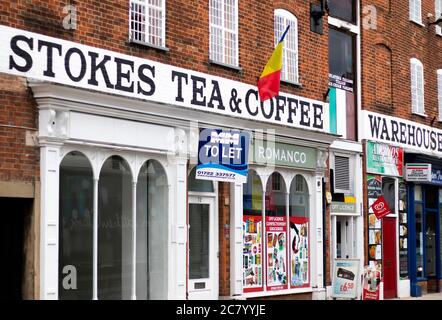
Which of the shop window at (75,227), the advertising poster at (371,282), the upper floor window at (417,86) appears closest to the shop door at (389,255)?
the advertising poster at (371,282)

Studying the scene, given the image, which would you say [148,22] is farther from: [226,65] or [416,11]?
[416,11]

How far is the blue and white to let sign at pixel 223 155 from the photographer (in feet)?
51.3

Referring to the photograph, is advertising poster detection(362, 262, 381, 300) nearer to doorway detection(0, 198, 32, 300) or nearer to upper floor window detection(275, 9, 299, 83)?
upper floor window detection(275, 9, 299, 83)

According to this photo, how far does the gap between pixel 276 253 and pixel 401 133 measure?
278 inches

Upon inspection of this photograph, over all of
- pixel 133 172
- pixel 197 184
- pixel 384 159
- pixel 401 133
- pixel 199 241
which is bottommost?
pixel 199 241

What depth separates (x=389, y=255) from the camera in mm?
23000

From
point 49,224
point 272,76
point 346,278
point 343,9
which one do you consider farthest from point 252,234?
point 343,9

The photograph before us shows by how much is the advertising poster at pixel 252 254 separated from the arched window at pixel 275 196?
0.48 meters

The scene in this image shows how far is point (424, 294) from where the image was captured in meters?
24.3

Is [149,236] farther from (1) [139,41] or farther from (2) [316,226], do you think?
(2) [316,226]

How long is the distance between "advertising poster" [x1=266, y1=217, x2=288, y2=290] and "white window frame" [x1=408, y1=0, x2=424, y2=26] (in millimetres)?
9175

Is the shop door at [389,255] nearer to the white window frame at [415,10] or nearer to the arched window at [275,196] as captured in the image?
the arched window at [275,196]

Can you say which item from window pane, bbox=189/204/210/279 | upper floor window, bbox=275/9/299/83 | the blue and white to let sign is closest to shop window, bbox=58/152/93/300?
the blue and white to let sign

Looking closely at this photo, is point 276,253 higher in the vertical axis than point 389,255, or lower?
higher
